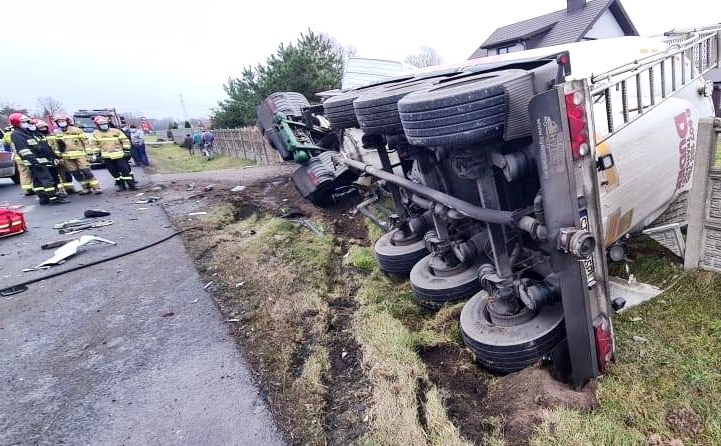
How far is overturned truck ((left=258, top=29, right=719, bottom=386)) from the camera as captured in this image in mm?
1860

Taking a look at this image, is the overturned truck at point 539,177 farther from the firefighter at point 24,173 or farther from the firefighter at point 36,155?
the firefighter at point 24,173

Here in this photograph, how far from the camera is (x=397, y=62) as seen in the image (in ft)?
26.5

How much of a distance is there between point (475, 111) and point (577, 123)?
0.43 m

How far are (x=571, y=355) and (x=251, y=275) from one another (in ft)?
9.37

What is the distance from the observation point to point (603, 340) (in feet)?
6.72

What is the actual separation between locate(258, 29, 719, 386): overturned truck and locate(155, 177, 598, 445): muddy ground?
0.60 ft

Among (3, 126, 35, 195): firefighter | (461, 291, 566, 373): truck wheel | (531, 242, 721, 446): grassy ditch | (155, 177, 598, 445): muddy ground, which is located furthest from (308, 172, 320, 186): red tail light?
(3, 126, 35, 195): firefighter

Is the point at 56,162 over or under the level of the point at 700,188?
over

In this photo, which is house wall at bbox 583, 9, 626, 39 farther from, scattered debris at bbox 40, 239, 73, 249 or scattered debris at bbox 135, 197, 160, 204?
scattered debris at bbox 40, 239, 73, 249

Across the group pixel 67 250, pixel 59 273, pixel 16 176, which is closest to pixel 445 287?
pixel 59 273

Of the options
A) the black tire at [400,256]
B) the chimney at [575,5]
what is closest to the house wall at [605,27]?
the chimney at [575,5]

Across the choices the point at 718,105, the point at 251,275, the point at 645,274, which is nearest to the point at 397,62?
the point at 251,275

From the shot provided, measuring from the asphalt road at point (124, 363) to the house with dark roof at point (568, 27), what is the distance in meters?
20.5

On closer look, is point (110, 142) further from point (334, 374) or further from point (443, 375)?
point (443, 375)
